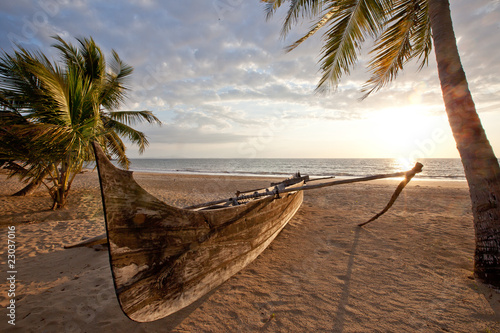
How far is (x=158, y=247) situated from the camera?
188 centimetres

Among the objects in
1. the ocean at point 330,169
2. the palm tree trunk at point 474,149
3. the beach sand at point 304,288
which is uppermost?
the palm tree trunk at point 474,149

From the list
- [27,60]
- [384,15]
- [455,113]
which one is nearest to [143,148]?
[27,60]

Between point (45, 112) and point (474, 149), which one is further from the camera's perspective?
point (45, 112)

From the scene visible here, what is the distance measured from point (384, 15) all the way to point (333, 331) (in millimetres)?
5013

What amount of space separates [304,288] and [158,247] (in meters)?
1.92

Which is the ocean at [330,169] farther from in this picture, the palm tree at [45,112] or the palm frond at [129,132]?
the palm tree at [45,112]

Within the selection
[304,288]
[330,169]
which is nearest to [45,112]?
[304,288]

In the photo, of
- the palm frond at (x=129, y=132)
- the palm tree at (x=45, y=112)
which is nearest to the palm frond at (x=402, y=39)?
the palm tree at (x=45, y=112)

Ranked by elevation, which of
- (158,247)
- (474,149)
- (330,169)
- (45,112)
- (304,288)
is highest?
(45,112)

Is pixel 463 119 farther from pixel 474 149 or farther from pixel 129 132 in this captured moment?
pixel 129 132

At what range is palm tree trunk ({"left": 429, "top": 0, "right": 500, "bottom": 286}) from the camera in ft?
7.99

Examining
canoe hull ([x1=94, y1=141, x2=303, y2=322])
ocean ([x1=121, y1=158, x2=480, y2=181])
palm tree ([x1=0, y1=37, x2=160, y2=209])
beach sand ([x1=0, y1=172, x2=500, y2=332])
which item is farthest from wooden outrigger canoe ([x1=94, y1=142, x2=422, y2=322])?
ocean ([x1=121, y1=158, x2=480, y2=181])

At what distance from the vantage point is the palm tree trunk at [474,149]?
95.9 inches

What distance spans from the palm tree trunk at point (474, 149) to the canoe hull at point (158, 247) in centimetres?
308
